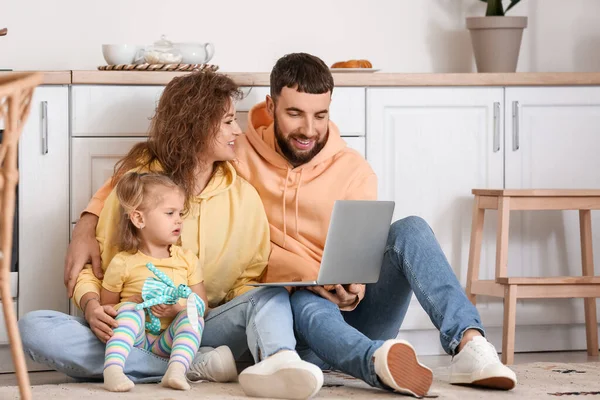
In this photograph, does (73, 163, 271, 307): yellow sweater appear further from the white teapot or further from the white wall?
the white wall

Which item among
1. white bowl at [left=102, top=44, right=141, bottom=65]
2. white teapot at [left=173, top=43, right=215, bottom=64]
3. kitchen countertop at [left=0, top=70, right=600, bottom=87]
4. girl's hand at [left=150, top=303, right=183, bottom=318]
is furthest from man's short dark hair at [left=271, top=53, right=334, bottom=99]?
girl's hand at [left=150, top=303, right=183, bottom=318]

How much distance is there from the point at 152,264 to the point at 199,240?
0.60 ft

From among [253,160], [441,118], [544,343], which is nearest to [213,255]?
[253,160]

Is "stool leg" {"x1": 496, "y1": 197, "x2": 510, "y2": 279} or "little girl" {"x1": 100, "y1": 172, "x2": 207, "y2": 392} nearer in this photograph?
"little girl" {"x1": 100, "y1": 172, "x2": 207, "y2": 392}

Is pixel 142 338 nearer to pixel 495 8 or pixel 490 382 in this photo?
pixel 490 382

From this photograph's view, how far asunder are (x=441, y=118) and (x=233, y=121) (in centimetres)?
75

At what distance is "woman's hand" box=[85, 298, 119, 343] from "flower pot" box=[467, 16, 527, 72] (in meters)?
1.68

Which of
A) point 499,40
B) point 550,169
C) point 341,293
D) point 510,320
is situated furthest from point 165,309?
point 499,40

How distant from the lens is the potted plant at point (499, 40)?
11.1 ft

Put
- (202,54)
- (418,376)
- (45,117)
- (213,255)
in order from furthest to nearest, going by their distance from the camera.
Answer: (202,54) → (45,117) → (213,255) → (418,376)

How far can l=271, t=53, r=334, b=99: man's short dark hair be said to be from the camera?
258 cm

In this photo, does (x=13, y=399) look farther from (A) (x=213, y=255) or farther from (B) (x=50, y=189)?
(B) (x=50, y=189)

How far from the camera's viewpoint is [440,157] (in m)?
3.09

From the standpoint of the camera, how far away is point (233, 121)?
2.65 meters
